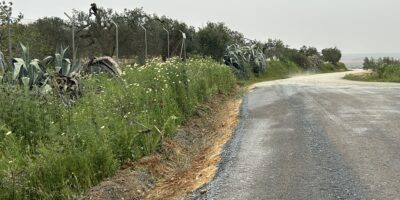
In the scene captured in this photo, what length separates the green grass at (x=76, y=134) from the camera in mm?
5293

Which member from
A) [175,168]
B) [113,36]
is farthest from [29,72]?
[113,36]

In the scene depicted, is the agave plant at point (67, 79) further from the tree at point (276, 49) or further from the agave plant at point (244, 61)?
the tree at point (276, 49)

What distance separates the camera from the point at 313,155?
22.7 feet

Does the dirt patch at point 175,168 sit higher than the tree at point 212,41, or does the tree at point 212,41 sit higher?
the tree at point 212,41

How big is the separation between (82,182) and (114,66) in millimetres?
5710

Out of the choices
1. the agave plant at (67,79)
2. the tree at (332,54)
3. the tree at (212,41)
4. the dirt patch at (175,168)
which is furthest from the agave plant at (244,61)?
the tree at (332,54)

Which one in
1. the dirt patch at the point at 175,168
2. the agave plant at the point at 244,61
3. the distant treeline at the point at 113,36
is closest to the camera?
the dirt patch at the point at 175,168

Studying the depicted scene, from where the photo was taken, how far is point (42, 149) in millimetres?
5352

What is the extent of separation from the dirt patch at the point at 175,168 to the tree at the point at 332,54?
55.1 meters

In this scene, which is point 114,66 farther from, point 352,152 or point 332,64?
point 332,64

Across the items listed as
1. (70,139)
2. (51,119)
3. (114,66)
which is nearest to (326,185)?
(70,139)

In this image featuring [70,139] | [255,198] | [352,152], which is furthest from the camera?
[352,152]

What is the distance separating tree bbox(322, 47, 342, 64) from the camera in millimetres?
62469

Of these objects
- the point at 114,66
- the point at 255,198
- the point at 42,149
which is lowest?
the point at 255,198
